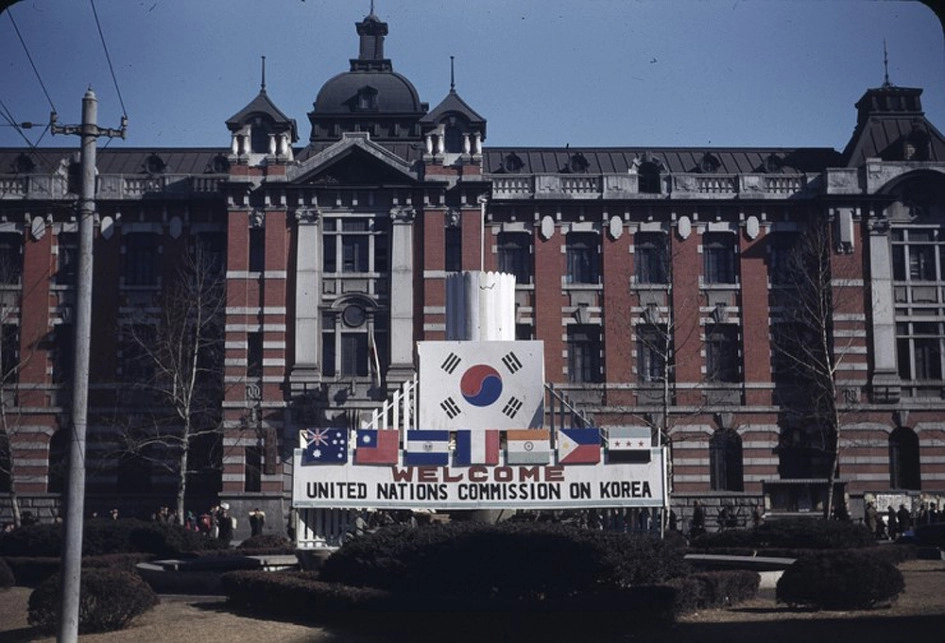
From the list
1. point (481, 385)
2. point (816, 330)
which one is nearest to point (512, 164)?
point (816, 330)

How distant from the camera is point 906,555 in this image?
30.8 meters

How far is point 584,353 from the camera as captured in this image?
50781 mm

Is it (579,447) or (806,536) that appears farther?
(806,536)

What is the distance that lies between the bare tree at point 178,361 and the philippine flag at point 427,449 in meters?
24.3

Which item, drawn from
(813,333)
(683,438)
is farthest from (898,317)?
(683,438)

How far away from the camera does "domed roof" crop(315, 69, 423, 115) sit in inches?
2216

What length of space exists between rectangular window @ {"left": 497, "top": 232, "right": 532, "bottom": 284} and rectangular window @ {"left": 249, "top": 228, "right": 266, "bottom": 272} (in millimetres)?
9715

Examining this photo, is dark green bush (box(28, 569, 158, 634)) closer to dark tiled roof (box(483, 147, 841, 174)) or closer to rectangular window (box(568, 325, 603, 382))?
rectangular window (box(568, 325, 603, 382))

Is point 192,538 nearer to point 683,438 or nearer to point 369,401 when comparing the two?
point 369,401

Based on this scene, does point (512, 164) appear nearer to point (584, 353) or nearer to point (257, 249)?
point (584, 353)

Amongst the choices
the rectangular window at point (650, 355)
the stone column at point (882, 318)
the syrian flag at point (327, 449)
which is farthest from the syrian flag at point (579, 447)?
the stone column at point (882, 318)

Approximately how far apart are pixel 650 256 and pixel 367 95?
50.6 feet

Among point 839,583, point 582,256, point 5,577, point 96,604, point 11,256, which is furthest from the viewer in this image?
point 582,256

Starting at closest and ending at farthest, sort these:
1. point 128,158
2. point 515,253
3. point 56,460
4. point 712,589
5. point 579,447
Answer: point 712,589
point 579,447
point 56,460
point 515,253
point 128,158
